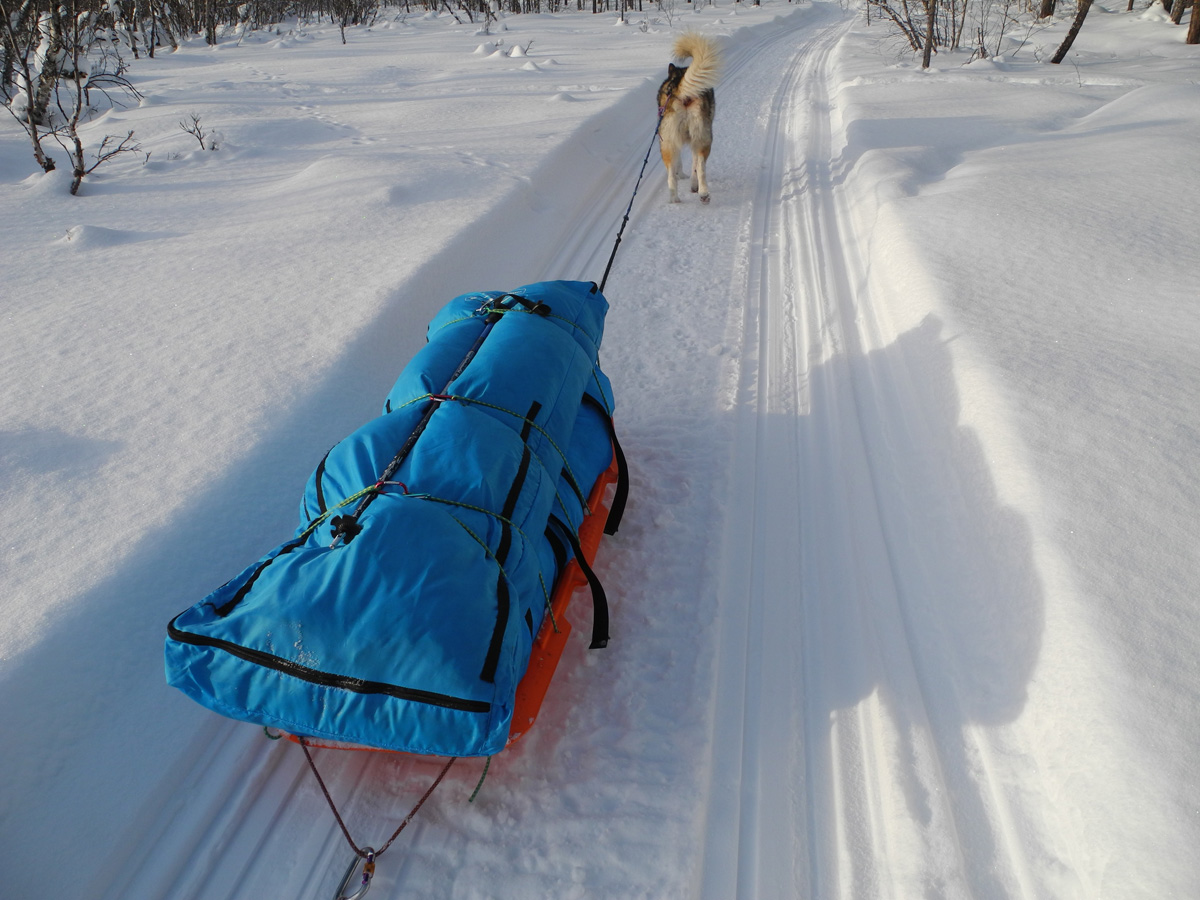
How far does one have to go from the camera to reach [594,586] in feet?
6.27

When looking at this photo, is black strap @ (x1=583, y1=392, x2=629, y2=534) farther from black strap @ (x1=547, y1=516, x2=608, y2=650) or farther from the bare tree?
the bare tree

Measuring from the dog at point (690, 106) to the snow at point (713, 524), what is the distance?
363 millimetres

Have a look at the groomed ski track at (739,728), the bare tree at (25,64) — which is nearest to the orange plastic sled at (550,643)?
the groomed ski track at (739,728)

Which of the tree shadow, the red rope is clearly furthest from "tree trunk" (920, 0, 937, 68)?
the red rope

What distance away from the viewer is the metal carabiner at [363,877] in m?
1.51

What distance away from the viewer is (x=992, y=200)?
4.54 meters

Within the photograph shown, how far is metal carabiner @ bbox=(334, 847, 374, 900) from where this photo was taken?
151 cm

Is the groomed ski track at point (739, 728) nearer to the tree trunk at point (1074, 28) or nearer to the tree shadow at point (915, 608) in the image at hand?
the tree shadow at point (915, 608)

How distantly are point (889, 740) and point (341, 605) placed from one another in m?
1.44

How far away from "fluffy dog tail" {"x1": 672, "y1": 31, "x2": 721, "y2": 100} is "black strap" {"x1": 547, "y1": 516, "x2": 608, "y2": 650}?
4.49 metres

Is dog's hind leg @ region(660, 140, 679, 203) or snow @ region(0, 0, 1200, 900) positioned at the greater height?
dog's hind leg @ region(660, 140, 679, 203)

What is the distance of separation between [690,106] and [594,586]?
4.67 meters

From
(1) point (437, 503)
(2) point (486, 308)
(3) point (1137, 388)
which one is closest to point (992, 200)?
(3) point (1137, 388)

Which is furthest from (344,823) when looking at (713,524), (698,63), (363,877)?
(698,63)
